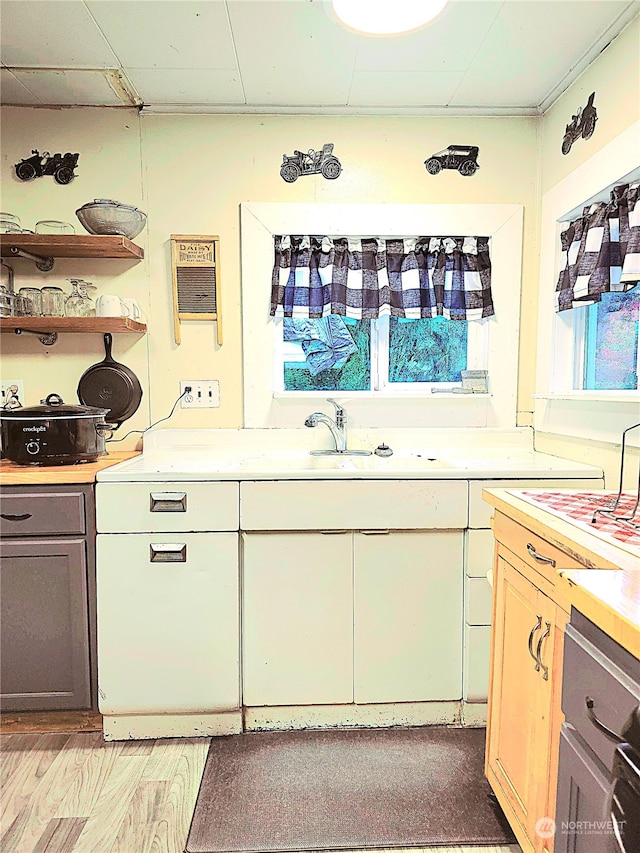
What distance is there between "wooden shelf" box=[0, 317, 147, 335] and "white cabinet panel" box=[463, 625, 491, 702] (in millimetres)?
1810

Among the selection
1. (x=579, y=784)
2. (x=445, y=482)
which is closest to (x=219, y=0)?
(x=445, y=482)

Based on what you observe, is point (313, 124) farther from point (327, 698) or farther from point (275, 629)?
point (327, 698)

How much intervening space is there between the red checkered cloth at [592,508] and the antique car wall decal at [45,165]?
7.57ft

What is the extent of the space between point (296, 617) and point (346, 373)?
1.14 meters

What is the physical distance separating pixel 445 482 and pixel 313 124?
168 cm

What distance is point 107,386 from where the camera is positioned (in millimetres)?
2564

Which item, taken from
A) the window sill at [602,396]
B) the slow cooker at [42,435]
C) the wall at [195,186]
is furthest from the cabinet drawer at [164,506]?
the window sill at [602,396]

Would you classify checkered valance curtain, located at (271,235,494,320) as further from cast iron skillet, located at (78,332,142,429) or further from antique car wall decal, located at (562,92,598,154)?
cast iron skillet, located at (78,332,142,429)

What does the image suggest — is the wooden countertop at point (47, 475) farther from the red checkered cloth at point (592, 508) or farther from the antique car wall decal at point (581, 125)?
the antique car wall decal at point (581, 125)

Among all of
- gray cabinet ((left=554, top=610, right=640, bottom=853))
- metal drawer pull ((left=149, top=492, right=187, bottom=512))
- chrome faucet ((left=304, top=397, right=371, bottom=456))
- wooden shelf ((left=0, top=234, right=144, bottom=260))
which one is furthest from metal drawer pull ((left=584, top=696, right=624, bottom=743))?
wooden shelf ((left=0, top=234, right=144, bottom=260))

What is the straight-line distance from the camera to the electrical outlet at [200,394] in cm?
261

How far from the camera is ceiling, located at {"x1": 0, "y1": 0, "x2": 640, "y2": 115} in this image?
1890mm

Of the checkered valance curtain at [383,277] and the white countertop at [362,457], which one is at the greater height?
the checkered valance curtain at [383,277]

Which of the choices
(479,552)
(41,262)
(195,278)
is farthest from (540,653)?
(41,262)
